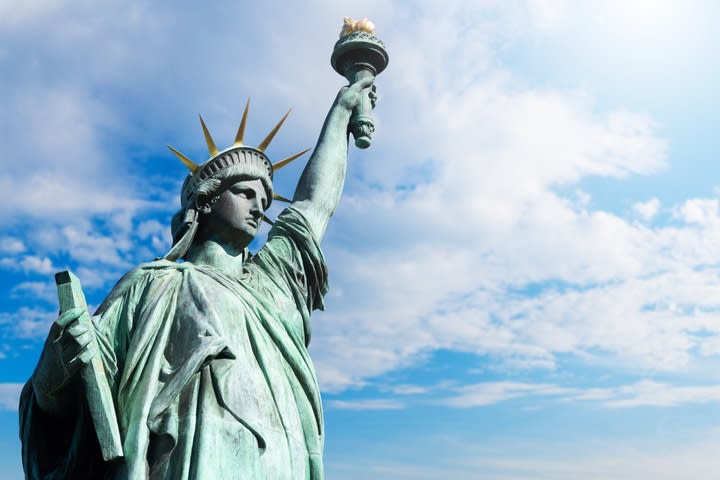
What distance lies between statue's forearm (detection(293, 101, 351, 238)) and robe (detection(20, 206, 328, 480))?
1129 mm

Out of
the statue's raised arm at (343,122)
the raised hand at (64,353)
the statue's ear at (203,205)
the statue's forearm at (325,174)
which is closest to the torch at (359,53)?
the statue's raised arm at (343,122)

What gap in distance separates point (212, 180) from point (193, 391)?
7.04 feet

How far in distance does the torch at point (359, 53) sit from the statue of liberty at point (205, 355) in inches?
64.1

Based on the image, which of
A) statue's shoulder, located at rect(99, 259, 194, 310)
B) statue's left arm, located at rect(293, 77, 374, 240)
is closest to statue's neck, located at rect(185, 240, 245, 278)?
statue's shoulder, located at rect(99, 259, 194, 310)

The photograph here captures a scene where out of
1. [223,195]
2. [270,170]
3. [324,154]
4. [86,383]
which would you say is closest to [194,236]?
[223,195]

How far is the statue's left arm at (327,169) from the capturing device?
25.5 feet

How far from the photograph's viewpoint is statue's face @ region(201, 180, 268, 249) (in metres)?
7.14

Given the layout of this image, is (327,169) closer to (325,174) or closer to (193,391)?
(325,174)

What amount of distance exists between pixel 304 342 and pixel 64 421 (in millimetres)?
2014

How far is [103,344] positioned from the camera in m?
5.89

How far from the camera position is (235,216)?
7141 mm

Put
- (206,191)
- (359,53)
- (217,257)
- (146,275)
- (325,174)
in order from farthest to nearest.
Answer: (359,53)
(325,174)
(206,191)
(217,257)
(146,275)


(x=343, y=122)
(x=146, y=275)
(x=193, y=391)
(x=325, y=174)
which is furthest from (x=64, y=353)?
(x=343, y=122)

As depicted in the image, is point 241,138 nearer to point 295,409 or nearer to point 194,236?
point 194,236
